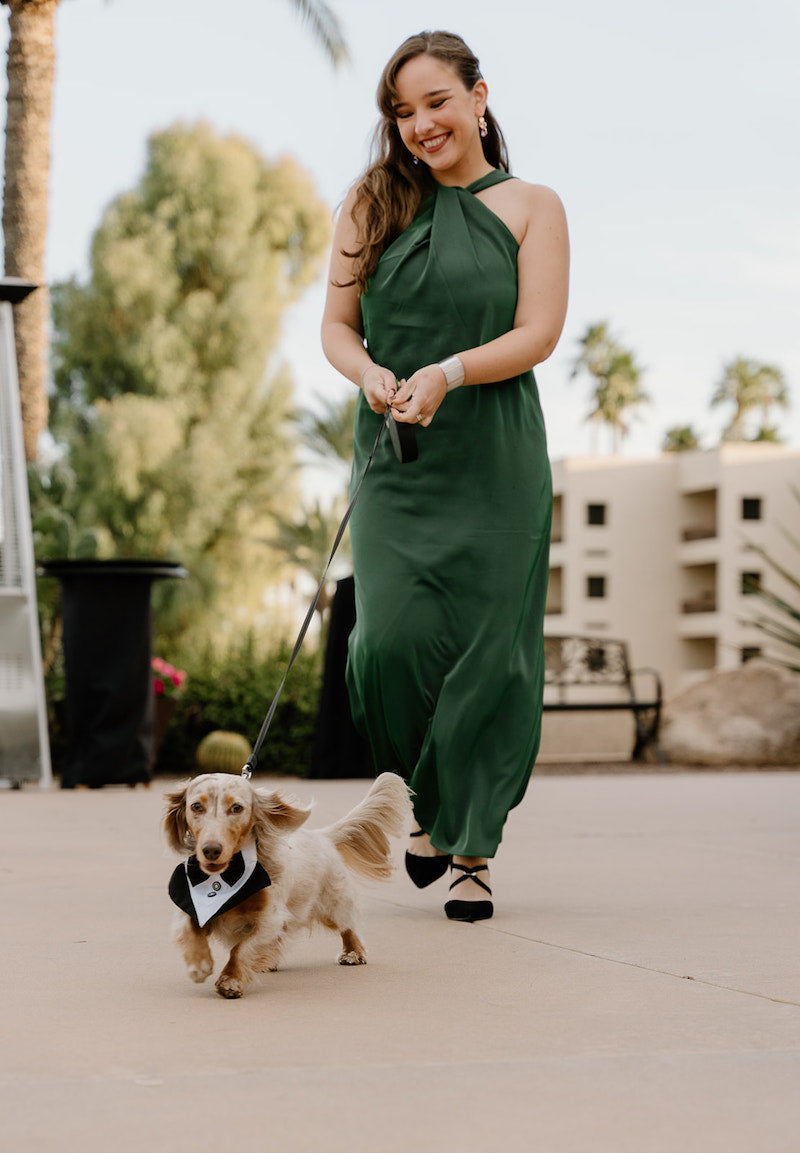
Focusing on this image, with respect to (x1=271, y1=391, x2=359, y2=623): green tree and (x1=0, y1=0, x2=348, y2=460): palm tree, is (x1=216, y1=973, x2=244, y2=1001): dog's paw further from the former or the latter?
(x1=271, y1=391, x2=359, y2=623): green tree

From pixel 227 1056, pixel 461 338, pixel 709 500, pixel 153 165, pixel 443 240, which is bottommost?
pixel 709 500

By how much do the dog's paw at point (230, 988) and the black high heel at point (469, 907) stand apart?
1097 mm

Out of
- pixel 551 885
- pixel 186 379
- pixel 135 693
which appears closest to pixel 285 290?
pixel 186 379

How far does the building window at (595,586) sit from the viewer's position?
64000 mm

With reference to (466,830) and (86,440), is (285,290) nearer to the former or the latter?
(86,440)

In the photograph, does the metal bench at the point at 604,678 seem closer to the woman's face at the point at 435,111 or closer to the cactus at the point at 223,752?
the cactus at the point at 223,752

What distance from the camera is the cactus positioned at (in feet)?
39.3

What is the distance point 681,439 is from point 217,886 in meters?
76.0

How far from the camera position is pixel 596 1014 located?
2.69 meters

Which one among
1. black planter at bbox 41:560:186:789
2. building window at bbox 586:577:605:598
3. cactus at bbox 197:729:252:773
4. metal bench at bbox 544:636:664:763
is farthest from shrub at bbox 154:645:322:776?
building window at bbox 586:577:605:598

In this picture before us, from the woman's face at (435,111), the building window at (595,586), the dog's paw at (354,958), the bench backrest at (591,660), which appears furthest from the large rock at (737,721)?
the building window at (595,586)

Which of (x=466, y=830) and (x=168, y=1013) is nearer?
(x=168, y=1013)

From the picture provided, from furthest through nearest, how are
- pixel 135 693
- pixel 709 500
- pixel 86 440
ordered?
pixel 709 500 < pixel 86 440 < pixel 135 693

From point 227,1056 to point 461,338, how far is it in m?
2.27
